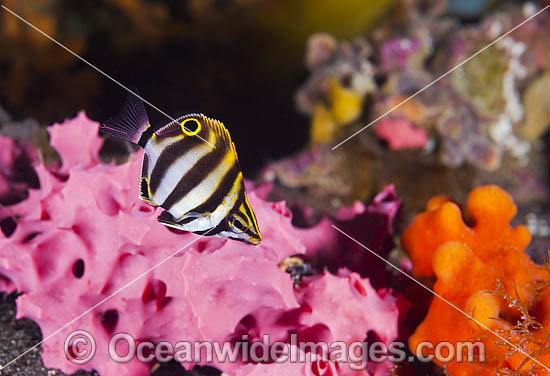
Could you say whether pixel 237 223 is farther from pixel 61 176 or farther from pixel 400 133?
pixel 400 133

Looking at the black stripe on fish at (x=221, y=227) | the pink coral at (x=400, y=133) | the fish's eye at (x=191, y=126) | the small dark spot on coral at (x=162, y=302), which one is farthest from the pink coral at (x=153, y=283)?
the pink coral at (x=400, y=133)

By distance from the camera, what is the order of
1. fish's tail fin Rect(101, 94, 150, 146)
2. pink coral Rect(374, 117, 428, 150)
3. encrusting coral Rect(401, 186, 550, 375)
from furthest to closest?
pink coral Rect(374, 117, 428, 150)
encrusting coral Rect(401, 186, 550, 375)
fish's tail fin Rect(101, 94, 150, 146)

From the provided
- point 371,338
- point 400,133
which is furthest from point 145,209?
point 400,133

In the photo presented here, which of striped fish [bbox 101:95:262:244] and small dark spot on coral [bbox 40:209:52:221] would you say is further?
small dark spot on coral [bbox 40:209:52:221]

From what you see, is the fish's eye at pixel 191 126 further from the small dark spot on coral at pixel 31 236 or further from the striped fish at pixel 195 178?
the small dark spot on coral at pixel 31 236

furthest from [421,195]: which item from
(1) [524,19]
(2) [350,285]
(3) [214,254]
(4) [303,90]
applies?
(3) [214,254]

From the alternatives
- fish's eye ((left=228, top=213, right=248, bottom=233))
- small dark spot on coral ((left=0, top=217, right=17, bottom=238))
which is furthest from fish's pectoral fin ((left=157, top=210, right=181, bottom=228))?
small dark spot on coral ((left=0, top=217, right=17, bottom=238))

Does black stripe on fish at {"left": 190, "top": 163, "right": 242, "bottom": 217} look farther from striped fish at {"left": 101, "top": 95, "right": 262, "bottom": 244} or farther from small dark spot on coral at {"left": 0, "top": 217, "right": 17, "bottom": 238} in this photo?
small dark spot on coral at {"left": 0, "top": 217, "right": 17, "bottom": 238}
